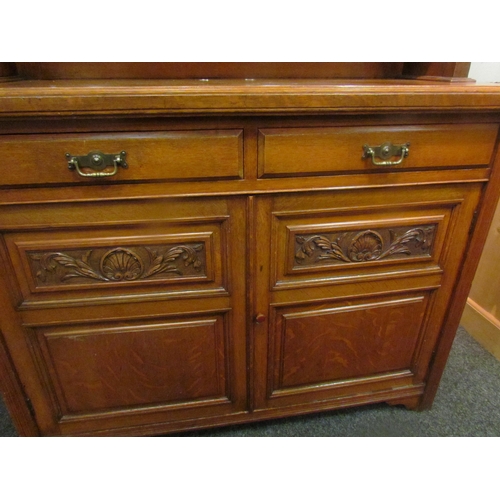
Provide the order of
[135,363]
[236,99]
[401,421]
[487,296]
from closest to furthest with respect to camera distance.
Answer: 1. [236,99]
2. [135,363]
3. [401,421]
4. [487,296]

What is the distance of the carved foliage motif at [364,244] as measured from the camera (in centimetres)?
73

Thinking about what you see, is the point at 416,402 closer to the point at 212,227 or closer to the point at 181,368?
the point at 181,368

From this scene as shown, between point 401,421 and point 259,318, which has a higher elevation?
point 259,318

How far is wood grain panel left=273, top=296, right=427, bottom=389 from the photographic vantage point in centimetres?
82

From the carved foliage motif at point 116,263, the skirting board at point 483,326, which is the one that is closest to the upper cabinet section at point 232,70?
the carved foliage motif at point 116,263

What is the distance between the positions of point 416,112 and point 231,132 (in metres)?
0.34

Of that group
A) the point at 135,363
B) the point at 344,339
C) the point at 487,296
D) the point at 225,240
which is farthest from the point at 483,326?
the point at 135,363

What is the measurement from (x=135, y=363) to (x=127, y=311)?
0.48 feet

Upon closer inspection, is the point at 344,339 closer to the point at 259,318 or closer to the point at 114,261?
the point at 259,318

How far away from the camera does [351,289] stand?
2.62 feet

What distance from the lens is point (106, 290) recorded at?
70cm

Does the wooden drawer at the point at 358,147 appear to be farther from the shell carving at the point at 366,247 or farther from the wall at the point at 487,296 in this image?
the wall at the point at 487,296

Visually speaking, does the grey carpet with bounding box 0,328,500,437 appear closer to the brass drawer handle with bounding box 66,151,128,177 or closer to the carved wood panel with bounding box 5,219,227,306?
the carved wood panel with bounding box 5,219,227,306

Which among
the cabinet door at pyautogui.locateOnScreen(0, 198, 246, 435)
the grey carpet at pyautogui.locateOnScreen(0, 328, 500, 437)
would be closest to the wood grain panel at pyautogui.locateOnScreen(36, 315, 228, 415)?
the cabinet door at pyautogui.locateOnScreen(0, 198, 246, 435)
